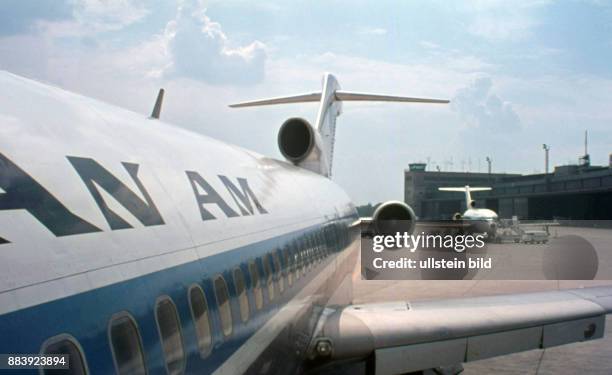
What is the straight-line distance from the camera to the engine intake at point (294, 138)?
1436 cm

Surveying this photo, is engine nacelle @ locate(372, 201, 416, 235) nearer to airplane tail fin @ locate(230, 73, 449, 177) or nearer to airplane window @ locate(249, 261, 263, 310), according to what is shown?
airplane tail fin @ locate(230, 73, 449, 177)

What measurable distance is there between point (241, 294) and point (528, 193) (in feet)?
264

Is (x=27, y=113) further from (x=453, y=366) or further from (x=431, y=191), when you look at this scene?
(x=431, y=191)

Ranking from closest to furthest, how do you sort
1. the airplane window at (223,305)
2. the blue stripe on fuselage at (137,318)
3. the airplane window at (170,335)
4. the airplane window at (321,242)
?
1. the blue stripe on fuselage at (137,318)
2. the airplane window at (170,335)
3. the airplane window at (223,305)
4. the airplane window at (321,242)

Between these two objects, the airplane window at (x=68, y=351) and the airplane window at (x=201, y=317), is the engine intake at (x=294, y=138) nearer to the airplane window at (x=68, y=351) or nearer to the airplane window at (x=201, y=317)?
the airplane window at (x=201, y=317)

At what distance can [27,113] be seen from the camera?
2982 mm

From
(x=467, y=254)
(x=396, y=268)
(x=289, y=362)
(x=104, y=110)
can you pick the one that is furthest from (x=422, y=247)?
(x=104, y=110)

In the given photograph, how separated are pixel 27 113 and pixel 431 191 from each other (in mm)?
106663

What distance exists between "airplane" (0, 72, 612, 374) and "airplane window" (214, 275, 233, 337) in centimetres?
1

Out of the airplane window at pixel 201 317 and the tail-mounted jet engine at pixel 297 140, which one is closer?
the airplane window at pixel 201 317

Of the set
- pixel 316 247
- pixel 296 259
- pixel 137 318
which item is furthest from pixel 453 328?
pixel 137 318

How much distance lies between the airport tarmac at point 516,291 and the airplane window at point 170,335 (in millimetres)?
8552

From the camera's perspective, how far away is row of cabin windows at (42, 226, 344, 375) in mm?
2314

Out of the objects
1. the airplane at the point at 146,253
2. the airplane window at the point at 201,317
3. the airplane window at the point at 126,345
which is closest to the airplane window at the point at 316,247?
the airplane at the point at 146,253
